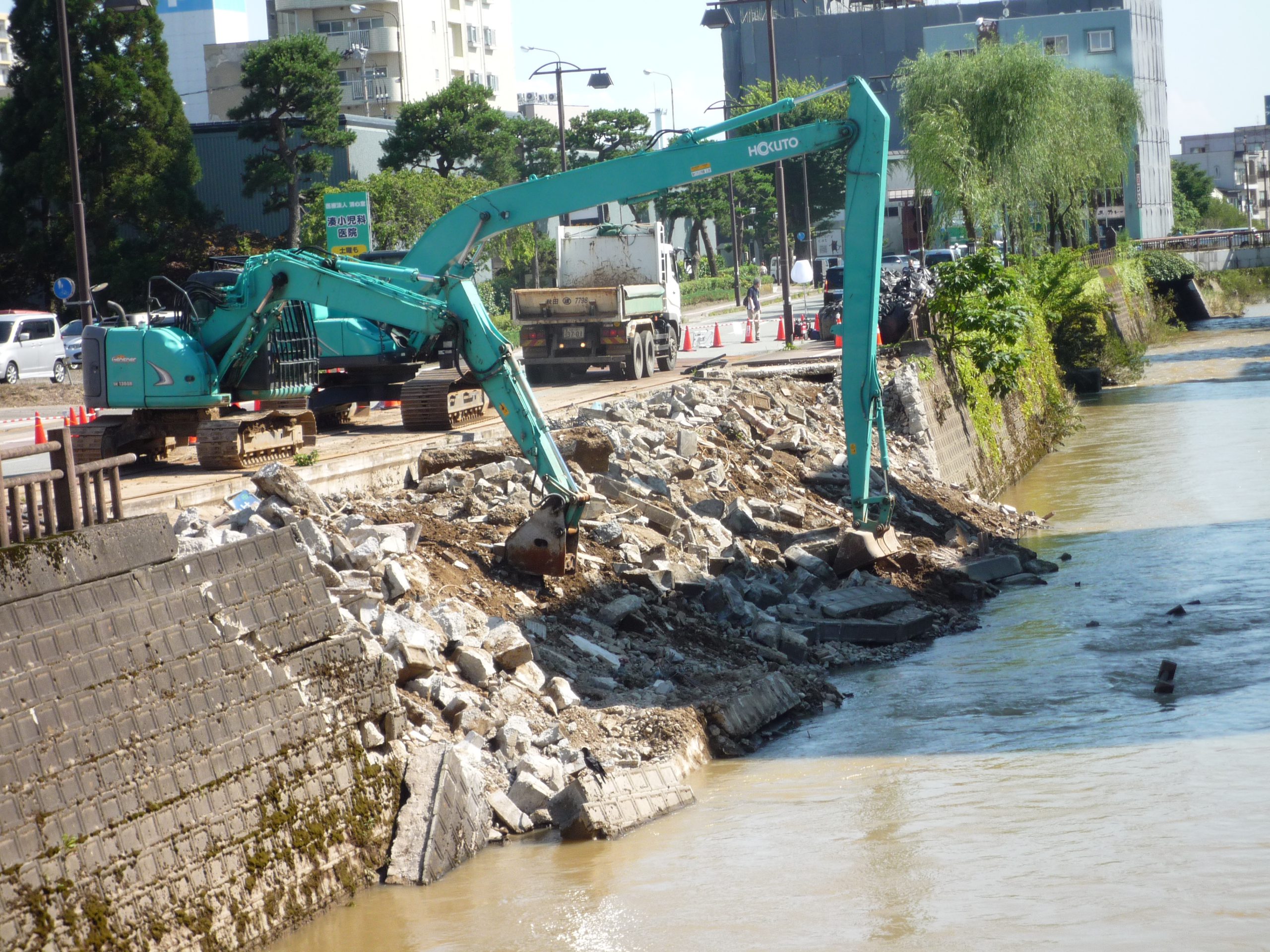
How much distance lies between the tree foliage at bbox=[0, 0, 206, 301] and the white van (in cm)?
945

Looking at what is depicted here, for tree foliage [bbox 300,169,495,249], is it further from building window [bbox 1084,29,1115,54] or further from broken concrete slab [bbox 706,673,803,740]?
building window [bbox 1084,29,1115,54]

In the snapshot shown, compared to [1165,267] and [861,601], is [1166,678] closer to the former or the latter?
[861,601]

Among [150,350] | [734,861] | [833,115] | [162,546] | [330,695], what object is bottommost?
[734,861]

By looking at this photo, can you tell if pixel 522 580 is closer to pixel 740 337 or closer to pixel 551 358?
pixel 551 358

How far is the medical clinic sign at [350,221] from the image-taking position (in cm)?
2475

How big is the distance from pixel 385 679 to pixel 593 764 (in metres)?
1.61

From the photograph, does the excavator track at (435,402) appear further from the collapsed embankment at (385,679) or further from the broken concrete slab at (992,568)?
the broken concrete slab at (992,568)

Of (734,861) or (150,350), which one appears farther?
(150,350)

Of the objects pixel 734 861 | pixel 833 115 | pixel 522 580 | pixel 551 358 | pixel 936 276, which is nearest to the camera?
pixel 734 861

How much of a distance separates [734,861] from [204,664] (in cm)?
339

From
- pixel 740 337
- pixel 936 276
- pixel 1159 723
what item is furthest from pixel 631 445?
pixel 740 337

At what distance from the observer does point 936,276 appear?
90.2 feet

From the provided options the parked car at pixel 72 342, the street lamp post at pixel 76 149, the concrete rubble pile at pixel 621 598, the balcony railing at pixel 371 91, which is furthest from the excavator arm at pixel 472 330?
the balcony railing at pixel 371 91

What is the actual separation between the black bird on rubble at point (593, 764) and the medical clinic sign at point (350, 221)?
54.5 feet
